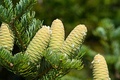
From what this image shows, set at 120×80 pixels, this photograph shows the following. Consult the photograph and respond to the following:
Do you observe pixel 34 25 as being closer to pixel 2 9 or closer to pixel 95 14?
pixel 2 9

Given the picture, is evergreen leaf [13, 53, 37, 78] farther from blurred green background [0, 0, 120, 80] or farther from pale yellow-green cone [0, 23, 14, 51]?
blurred green background [0, 0, 120, 80]

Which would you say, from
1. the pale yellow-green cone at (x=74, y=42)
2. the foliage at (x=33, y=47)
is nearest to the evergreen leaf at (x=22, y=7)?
the foliage at (x=33, y=47)

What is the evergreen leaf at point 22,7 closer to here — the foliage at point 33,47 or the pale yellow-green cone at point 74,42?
the foliage at point 33,47

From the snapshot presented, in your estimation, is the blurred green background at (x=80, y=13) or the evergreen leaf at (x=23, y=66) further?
the blurred green background at (x=80, y=13)

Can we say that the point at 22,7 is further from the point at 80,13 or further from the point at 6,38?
the point at 80,13

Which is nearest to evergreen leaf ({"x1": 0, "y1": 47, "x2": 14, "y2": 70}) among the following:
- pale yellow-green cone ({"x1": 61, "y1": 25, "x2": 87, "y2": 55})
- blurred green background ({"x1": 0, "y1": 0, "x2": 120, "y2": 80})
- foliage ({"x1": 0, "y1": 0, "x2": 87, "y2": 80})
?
foliage ({"x1": 0, "y1": 0, "x2": 87, "y2": 80})

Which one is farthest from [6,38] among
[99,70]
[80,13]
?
→ [80,13]
